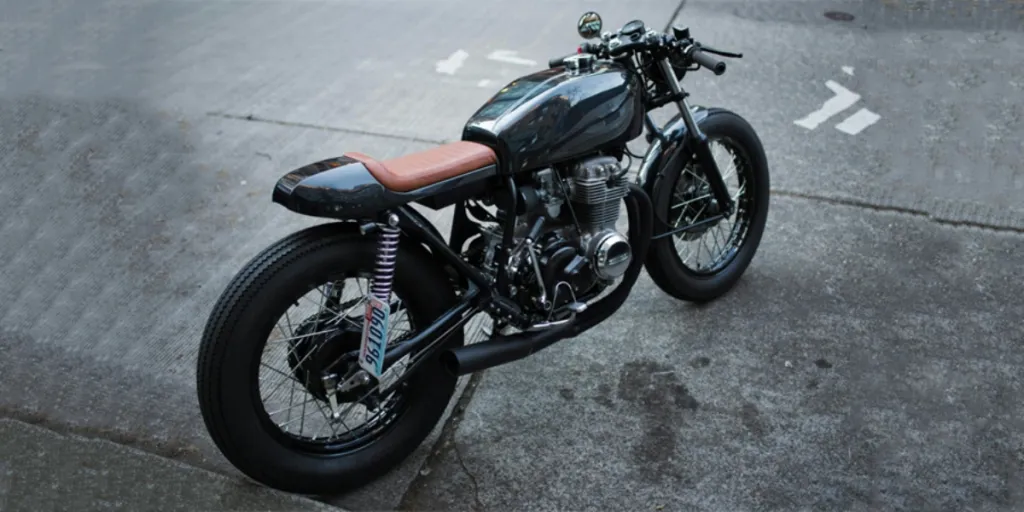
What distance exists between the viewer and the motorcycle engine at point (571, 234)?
10.5ft

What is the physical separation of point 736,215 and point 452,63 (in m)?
2.97

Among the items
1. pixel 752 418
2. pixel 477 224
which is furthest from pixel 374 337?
pixel 752 418

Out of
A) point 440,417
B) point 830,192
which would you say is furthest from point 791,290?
point 440,417

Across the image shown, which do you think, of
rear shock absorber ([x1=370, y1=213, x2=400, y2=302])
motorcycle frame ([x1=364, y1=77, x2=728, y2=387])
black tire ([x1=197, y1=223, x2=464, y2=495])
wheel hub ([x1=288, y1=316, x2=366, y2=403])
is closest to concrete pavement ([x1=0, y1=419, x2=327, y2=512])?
black tire ([x1=197, y1=223, x2=464, y2=495])

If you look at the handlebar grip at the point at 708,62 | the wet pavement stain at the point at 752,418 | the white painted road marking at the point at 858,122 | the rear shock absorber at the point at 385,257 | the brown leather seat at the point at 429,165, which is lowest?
the white painted road marking at the point at 858,122

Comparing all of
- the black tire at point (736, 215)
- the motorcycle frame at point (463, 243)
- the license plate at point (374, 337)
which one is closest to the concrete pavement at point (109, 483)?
the license plate at point (374, 337)

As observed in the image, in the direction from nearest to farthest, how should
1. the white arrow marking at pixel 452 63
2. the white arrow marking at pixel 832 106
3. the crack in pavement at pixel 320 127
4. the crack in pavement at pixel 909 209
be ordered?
the crack in pavement at pixel 909 209 → the crack in pavement at pixel 320 127 → the white arrow marking at pixel 832 106 → the white arrow marking at pixel 452 63

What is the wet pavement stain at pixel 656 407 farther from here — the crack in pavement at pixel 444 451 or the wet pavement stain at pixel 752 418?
the crack in pavement at pixel 444 451

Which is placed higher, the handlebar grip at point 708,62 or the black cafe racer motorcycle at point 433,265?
the handlebar grip at point 708,62

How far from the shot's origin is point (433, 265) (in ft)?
9.69

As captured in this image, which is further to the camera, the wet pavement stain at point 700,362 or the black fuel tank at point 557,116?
the wet pavement stain at point 700,362

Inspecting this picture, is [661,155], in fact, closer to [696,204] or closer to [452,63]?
[696,204]

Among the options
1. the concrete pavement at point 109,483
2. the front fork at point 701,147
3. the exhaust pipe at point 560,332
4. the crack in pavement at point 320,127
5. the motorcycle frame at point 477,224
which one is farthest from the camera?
the crack in pavement at point 320,127

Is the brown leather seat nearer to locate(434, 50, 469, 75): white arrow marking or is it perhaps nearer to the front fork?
the front fork
